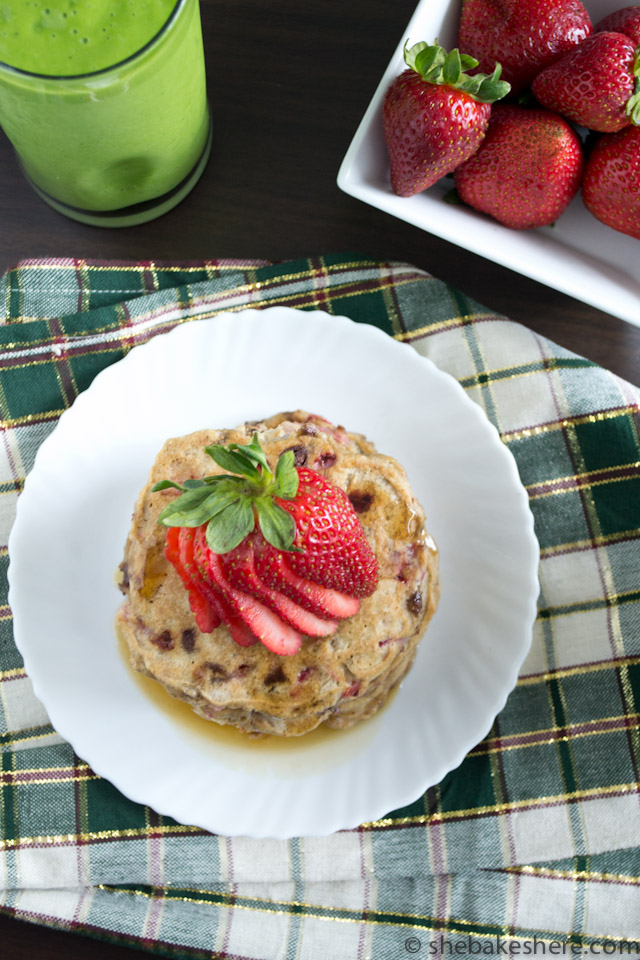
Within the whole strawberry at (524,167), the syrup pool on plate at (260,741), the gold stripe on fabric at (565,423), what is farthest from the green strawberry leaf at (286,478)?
the whole strawberry at (524,167)

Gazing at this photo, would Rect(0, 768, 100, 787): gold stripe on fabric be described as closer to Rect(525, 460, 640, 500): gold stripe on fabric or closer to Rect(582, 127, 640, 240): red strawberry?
Rect(525, 460, 640, 500): gold stripe on fabric

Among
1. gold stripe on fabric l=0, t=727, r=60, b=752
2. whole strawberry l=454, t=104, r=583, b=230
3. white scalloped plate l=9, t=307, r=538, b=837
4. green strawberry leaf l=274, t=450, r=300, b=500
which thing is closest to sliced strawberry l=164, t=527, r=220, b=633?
green strawberry leaf l=274, t=450, r=300, b=500

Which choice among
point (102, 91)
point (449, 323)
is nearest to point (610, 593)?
point (449, 323)

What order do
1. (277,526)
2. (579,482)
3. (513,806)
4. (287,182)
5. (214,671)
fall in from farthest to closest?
(287,182) < (579,482) < (513,806) < (214,671) < (277,526)

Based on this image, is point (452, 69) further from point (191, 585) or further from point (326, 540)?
point (191, 585)

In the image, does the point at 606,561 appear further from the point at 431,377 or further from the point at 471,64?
the point at 471,64

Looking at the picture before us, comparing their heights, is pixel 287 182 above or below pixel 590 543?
above
